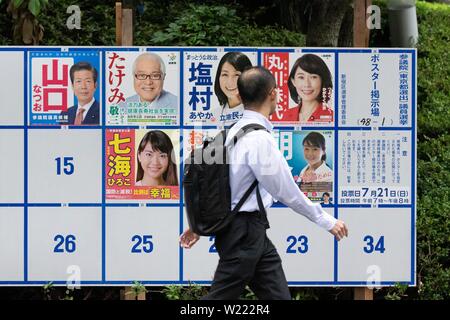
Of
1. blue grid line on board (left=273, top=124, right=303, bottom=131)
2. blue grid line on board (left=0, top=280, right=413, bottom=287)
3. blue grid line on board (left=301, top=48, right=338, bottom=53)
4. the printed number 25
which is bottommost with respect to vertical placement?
blue grid line on board (left=0, top=280, right=413, bottom=287)

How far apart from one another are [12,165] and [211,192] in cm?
232

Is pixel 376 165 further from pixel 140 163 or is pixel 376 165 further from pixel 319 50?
pixel 140 163

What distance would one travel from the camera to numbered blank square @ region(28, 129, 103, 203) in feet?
23.4

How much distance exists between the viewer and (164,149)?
720 cm

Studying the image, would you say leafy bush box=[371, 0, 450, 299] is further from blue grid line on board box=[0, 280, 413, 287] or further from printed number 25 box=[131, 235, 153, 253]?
printed number 25 box=[131, 235, 153, 253]

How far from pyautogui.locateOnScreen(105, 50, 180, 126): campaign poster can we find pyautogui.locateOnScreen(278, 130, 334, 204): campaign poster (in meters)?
0.98

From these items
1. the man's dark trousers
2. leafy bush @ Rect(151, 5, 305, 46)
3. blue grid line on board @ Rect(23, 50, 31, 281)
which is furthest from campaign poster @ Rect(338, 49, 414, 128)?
blue grid line on board @ Rect(23, 50, 31, 281)

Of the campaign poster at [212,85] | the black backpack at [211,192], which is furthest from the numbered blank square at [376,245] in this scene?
the black backpack at [211,192]

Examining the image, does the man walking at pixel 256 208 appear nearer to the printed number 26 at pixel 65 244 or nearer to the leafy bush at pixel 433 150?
the printed number 26 at pixel 65 244

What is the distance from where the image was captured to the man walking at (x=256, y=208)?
5.44m

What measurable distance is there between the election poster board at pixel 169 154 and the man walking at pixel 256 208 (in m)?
1.53

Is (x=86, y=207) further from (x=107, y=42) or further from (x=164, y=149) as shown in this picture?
(x=107, y=42)

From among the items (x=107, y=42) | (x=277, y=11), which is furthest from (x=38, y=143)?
(x=277, y=11)
